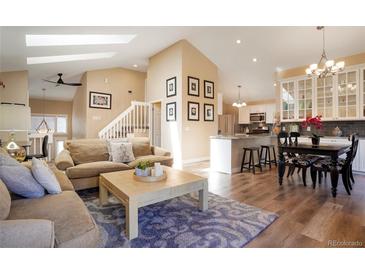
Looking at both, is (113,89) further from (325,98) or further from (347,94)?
(347,94)

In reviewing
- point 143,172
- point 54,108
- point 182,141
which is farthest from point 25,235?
point 54,108

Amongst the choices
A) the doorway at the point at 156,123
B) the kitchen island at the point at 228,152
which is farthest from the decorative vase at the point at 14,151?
the kitchen island at the point at 228,152

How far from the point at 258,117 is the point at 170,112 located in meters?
4.95

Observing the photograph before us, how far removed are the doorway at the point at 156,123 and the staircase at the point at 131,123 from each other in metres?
0.17

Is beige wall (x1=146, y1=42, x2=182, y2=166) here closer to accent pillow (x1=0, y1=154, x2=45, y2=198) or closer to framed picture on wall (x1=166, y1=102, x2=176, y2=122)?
framed picture on wall (x1=166, y1=102, x2=176, y2=122)

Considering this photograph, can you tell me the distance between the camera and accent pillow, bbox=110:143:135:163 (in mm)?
3490

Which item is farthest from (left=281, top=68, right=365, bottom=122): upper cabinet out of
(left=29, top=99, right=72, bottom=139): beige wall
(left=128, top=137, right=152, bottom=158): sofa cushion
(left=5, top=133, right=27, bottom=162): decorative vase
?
(left=29, top=99, right=72, bottom=139): beige wall

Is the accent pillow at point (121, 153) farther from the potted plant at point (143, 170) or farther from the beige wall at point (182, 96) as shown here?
the beige wall at point (182, 96)

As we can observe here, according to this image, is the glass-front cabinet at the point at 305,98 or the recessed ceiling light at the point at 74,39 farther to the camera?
the glass-front cabinet at the point at 305,98

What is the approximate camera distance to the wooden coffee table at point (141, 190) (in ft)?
5.72

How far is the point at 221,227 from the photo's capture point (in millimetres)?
1936
